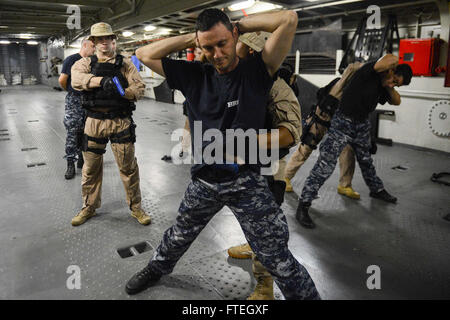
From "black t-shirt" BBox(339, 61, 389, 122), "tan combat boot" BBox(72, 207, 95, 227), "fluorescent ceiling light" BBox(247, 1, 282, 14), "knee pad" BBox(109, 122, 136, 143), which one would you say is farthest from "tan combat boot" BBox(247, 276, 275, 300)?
"fluorescent ceiling light" BBox(247, 1, 282, 14)

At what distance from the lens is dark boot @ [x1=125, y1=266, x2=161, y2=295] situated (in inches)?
77.5

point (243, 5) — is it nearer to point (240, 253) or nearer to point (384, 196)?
point (384, 196)

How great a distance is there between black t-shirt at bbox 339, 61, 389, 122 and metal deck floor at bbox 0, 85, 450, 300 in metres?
1.05

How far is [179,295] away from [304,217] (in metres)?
1.51

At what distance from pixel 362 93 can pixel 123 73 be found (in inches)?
91.6

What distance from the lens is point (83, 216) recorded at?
296 centimetres

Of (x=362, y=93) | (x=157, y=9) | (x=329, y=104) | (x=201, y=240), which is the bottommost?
(x=201, y=240)

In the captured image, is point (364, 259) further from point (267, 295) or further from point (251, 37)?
point (251, 37)

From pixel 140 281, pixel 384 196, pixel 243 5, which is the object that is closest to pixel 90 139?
pixel 140 281

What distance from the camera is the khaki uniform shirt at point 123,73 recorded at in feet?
8.95

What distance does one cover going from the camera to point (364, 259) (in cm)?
243

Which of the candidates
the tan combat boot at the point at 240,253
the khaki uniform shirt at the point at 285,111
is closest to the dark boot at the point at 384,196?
the tan combat boot at the point at 240,253

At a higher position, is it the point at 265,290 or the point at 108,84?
the point at 108,84
